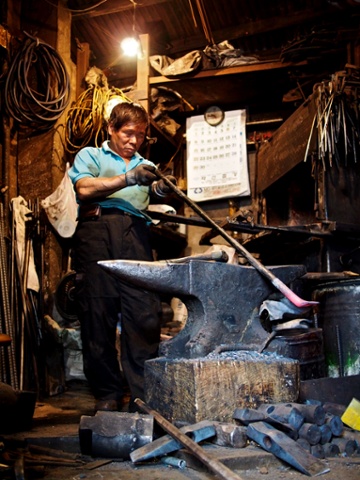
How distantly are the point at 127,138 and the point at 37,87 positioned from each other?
3.33 meters

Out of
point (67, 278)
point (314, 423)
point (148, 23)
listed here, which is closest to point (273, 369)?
point (314, 423)

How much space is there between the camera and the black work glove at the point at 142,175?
360cm

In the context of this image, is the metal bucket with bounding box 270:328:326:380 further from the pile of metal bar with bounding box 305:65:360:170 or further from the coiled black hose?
the coiled black hose

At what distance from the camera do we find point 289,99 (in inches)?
274

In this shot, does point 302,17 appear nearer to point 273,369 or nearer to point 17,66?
point 17,66

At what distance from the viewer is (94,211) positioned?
400 cm

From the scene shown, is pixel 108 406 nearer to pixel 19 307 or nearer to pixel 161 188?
pixel 161 188

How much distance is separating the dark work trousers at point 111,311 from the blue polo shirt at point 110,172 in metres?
0.11

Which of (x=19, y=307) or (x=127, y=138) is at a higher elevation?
(x=127, y=138)

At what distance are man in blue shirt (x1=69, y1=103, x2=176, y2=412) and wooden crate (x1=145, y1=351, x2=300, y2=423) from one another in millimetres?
957

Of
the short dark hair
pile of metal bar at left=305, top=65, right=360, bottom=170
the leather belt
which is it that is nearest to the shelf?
pile of metal bar at left=305, top=65, right=360, bottom=170

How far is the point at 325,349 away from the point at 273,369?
1.52m

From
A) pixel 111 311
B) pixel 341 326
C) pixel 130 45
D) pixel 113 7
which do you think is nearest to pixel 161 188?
pixel 111 311

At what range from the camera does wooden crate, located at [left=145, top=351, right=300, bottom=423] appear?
102 inches
